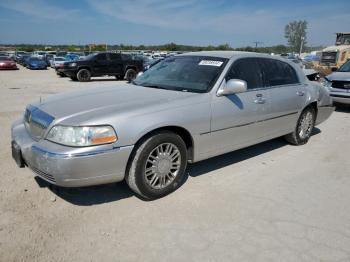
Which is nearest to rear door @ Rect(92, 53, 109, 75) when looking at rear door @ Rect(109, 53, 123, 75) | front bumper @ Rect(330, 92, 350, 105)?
rear door @ Rect(109, 53, 123, 75)

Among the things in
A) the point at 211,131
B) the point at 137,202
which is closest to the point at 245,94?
the point at 211,131

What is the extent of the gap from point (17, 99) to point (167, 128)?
28.1 ft

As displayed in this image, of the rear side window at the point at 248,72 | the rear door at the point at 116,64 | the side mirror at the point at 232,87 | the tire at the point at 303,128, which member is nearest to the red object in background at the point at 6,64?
the rear door at the point at 116,64

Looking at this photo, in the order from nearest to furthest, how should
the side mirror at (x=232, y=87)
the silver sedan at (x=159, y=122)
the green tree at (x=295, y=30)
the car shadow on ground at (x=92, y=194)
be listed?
the silver sedan at (x=159, y=122) → the car shadow on ground at (x=92, y=194) → the side mirror at (x=232, y=87) → the green tree at (x=295, y=30)

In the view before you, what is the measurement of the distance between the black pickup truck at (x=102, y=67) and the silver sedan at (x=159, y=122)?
14290 millimetres

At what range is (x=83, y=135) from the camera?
10.2 feet

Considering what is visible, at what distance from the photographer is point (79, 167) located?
121 inches

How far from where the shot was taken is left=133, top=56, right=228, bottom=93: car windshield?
417 centimetres

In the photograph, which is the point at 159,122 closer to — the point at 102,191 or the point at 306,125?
the point at 102,191

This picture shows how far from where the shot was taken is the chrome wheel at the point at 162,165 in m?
3.61

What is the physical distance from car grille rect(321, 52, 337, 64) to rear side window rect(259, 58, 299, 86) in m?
17.6

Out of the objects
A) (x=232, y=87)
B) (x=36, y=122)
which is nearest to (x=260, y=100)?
(x=232, y=87)

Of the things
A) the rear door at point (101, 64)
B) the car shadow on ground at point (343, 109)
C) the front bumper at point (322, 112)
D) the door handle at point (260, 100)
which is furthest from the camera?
the rear door at point (101, 64)

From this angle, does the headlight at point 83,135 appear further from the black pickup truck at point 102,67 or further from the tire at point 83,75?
the tire at point 83,75
